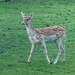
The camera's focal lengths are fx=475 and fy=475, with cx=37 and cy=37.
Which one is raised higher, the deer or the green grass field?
the deer

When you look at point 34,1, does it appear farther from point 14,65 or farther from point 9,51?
point 14,65

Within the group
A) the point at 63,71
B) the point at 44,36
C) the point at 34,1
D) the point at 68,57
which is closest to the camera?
the point at 63,71

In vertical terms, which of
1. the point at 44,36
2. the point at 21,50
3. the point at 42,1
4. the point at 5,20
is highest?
the point at 44,36

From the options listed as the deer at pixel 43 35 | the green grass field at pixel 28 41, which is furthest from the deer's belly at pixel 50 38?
the green grass field at pixel 28 41

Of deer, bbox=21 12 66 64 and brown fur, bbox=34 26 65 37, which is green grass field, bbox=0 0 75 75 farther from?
brown fur, bbox=34 26 65 37

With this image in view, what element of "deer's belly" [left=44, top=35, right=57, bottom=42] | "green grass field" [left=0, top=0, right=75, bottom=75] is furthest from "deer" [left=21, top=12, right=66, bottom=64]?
"green grass field" [left=0, top=0, right=75, bottom=75]

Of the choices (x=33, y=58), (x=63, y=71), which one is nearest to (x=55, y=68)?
(x=63, y=71)

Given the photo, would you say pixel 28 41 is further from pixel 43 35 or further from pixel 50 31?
pixel 43 35

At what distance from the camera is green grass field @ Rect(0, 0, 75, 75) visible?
13.2 m

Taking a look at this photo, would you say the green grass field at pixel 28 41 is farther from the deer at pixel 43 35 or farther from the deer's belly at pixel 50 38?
the deer's belly at pixel 50 38

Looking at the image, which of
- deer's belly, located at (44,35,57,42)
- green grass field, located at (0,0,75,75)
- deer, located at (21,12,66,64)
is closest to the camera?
green grass field, located at (0,0,75,75)

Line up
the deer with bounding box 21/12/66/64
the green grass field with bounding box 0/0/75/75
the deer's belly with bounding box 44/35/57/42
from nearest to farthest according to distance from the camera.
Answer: the green grass field with bounding box 0/0/75/75 < the deer with bounding box 21/12/66/64 < the deer's belly with bounding box 44/35/57/42

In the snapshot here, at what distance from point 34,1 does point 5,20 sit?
8451mm

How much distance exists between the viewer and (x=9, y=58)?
14594mm
